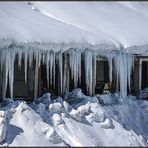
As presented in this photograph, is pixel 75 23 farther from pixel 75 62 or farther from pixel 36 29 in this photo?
pixel 36 29

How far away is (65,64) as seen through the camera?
13781mm

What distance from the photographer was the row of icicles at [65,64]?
12.5 metres

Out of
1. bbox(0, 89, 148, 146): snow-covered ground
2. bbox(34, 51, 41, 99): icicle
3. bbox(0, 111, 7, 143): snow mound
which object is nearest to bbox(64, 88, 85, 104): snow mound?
bbox(0, 89, 148, 146): snow-covered ground

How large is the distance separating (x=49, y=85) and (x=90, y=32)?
2.22m

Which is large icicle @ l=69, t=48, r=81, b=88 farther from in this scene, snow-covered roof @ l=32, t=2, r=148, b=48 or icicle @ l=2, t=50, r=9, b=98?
icicle @ l=2, t=50, r=9, b=98

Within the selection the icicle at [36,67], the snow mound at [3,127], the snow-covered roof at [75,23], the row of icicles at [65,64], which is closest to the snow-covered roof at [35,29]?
the snow-covered roof at [75,23]

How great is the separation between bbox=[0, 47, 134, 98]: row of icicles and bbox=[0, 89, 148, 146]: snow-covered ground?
499mm

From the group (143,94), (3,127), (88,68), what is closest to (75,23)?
(88,68)

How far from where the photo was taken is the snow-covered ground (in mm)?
11234

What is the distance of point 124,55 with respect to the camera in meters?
14.6

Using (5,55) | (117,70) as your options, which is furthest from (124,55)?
(5,55)

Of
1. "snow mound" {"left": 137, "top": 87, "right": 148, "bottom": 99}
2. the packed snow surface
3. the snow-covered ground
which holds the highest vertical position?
the packed snow surface

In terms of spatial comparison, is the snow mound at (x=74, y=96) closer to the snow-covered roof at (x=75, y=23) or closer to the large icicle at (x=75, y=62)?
the large icicle at (x=75, y=62)

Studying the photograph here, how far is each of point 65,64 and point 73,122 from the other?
2.27 m
